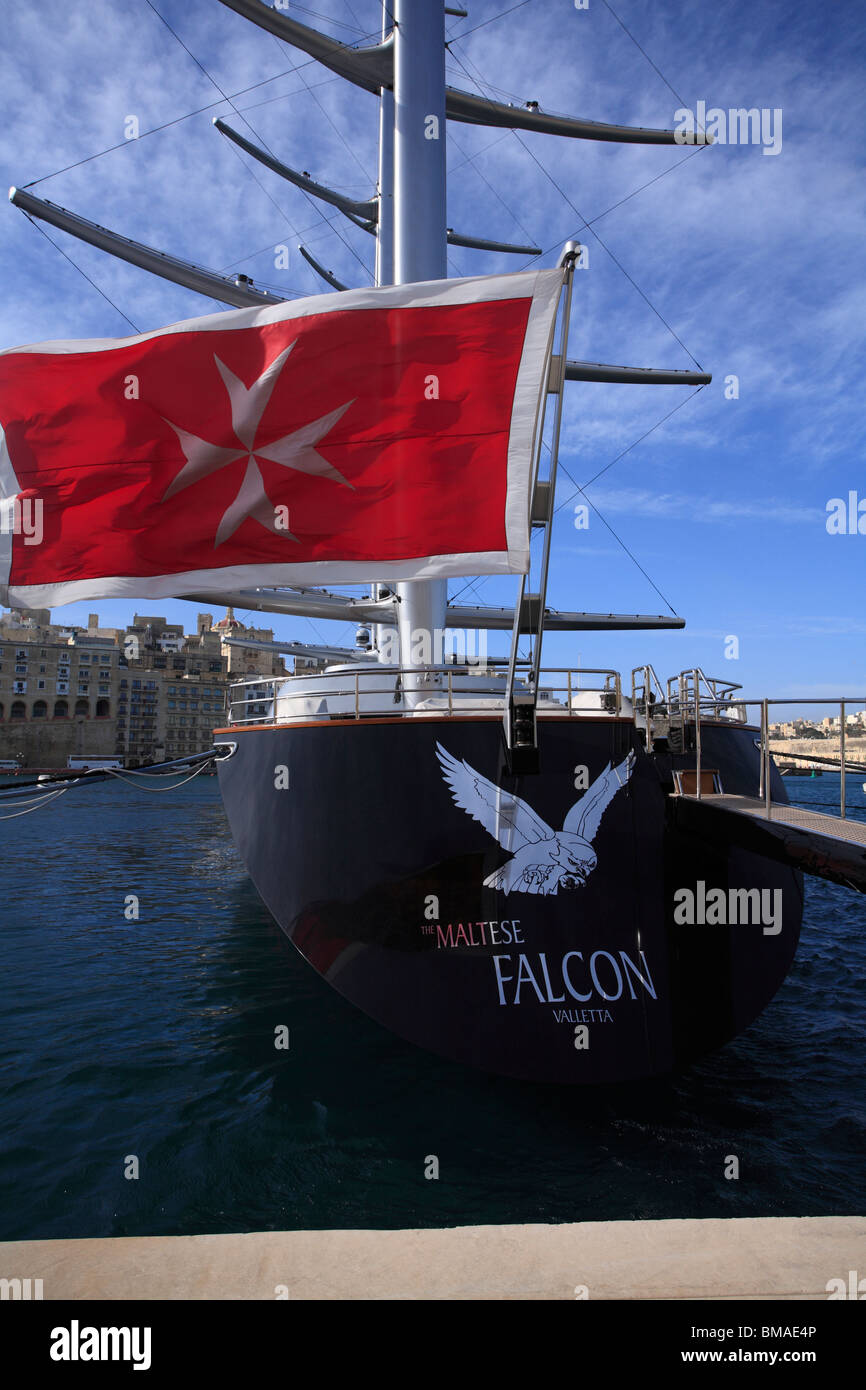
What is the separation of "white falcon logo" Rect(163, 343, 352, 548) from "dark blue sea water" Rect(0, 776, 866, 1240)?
5.38 m

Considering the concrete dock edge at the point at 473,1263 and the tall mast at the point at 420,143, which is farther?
the tall mast at the point at 420,143

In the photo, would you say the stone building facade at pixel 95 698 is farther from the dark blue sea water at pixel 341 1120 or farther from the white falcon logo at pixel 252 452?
the white falcon logo at pixel 252 452

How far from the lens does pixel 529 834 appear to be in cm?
777

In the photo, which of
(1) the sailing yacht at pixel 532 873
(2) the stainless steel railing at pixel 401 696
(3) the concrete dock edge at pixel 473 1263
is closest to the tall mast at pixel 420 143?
(2) the stainless steel railing at pixel 401 696

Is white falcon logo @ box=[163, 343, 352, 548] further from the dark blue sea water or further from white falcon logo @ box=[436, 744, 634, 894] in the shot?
the dark blue sea water

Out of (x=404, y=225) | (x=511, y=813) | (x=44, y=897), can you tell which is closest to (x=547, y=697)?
(x=511, y=813)

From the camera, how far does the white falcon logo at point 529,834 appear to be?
7695 mm

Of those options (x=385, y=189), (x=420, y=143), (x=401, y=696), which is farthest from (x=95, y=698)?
(x=401, y=696)

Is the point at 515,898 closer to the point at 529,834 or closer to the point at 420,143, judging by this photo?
the point at 529,834

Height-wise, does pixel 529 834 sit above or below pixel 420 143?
below

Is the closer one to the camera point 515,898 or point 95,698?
point 515,898

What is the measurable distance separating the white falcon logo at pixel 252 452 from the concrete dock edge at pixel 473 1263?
491 centimetres

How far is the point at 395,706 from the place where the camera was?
1008cm

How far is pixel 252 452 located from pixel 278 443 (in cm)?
24
